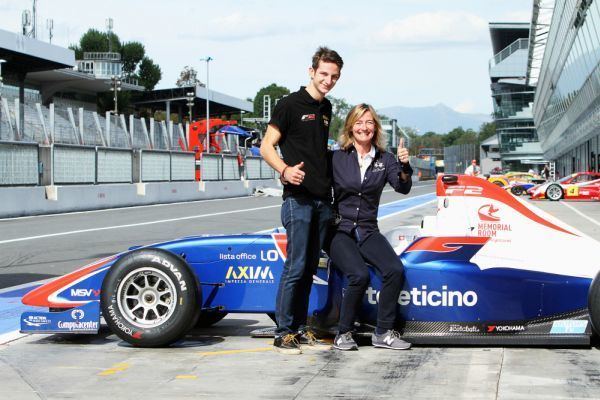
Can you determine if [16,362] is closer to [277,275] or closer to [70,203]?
[277,275]

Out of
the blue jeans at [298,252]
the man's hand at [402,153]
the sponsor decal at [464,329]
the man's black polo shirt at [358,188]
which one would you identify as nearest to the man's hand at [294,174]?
the blue jeans at [298,252]

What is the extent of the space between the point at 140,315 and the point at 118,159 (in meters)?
25.4

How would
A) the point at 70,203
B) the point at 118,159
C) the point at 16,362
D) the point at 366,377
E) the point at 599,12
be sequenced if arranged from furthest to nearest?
1. the point at 599,12
2. the point at 118,159
3. the point at 70,203
4. the point at 16,362
5. the point at 366,377

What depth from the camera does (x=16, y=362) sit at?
5.62m

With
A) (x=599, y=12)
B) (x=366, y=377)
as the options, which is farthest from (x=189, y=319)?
(x=599, y=12)

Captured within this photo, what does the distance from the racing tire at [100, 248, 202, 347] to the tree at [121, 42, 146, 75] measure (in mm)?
91185

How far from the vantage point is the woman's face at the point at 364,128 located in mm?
6094

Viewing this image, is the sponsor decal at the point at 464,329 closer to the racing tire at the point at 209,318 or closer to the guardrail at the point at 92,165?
the racing tire at the point at 209,318

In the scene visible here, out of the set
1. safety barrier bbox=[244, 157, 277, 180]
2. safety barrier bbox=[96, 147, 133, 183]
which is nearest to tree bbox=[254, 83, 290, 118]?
safety barrier bbox=[244, 157, 277, 180]

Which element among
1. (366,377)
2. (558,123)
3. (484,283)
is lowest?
(366,377)

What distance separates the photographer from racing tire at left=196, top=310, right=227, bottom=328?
6.74 meters

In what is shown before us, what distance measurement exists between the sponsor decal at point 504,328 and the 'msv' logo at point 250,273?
1.49m

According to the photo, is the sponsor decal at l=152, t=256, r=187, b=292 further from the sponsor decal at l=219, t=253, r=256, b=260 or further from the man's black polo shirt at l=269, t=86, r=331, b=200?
the man's black polo shirt at l=269, t=86, r=331, b=200

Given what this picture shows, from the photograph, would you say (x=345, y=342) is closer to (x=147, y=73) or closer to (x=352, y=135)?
(x=352, y=135)
